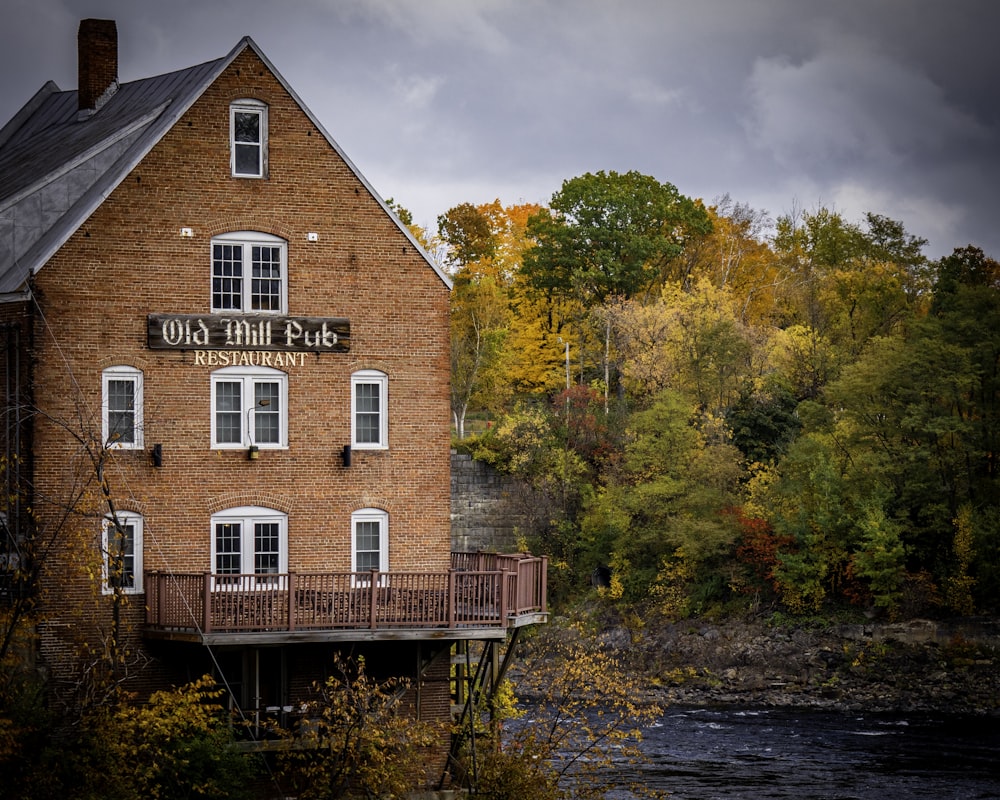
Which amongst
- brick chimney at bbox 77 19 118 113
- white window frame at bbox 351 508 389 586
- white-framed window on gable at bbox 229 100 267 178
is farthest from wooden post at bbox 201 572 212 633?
brick chimney at bbox 77 19 118 113

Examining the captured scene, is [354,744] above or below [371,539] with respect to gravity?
below

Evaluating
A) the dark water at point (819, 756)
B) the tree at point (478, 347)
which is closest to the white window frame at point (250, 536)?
the dark water at point (819, 756)

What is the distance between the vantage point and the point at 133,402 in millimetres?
38000

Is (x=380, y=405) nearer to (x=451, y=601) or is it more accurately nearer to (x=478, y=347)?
(x=451, y=601)

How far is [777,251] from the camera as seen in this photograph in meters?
112

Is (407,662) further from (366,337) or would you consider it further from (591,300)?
(591,300)

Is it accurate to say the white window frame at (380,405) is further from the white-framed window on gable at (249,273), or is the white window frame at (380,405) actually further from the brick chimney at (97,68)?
the brick chimney at (97,68)

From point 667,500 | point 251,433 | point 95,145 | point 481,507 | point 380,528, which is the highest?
point 95,145

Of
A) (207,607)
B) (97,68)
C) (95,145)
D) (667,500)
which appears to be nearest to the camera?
(207,607)

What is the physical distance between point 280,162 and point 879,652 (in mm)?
37676

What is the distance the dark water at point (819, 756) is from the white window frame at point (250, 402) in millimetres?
14853

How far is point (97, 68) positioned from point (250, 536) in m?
16.8

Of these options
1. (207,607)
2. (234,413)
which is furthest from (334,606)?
(234,413)

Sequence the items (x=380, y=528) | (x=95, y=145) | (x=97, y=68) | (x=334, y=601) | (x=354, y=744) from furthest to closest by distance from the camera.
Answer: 1. (x=97, y=68)
2. (x=95, y=145)
3. (x=380, y=528)
4. (x=334, y=601)
5. (x=354, y=744)
